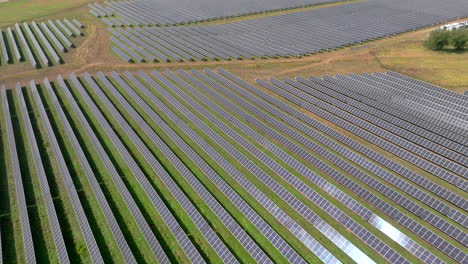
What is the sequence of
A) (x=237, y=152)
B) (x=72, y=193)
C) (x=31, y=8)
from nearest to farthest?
(x=72, y=193)
(x=237, y=152)
(x=31, y=8)

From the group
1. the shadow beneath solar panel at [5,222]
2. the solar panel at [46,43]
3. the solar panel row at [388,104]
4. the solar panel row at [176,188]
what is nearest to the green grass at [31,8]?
the solar panel at [46,43]

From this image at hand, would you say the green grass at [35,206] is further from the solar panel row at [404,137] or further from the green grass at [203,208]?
the solar panel row at [404,137]

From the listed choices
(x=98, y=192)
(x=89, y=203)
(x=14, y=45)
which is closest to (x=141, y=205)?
(x=98, y=192)

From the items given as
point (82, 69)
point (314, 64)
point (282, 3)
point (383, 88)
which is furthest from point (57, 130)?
point (282, 3)

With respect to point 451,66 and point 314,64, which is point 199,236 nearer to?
point 314,64

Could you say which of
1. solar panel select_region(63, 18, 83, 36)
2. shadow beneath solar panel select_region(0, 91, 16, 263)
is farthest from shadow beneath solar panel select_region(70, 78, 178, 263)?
solar panel select_region(63, 18, 83, 36)

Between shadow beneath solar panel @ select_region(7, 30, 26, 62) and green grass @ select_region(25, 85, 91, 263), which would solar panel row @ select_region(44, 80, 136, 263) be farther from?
shadow beneath solar panel @ select_region(7, 30, 26, 62)

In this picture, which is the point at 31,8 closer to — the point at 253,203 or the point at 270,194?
the point at 253,203
